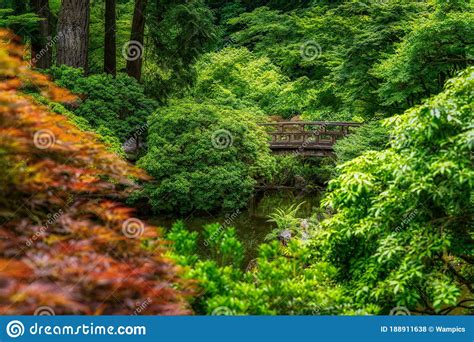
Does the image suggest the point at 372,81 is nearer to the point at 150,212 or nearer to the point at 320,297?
the point at 150,212

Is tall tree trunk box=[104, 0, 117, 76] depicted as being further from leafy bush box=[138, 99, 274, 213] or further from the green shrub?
the green shrub

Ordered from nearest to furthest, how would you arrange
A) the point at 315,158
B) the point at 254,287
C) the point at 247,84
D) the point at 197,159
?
1. the point at 254,287
2. the point at 197,159
3. the point at 315,158
4. the point at 247,84

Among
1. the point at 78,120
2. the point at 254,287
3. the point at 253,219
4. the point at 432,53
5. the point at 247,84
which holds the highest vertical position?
the point at 247,84

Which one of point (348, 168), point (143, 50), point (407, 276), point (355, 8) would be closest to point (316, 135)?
point (355, 8)

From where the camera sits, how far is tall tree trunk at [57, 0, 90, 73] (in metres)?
10.9

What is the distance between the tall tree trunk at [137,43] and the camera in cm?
1388

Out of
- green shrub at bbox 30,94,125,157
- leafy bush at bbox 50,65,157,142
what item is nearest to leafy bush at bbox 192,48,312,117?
leafy bush at bbox 50,65,157,142

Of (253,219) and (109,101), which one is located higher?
(109,101)

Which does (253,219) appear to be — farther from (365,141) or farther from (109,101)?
(109,101)

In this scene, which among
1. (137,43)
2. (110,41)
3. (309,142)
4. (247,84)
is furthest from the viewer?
(247,84)

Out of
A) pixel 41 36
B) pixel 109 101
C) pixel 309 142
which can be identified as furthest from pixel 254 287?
pixel 309 142

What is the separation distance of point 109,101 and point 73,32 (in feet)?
5.52

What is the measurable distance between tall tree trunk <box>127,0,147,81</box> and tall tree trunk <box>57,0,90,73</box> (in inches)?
102

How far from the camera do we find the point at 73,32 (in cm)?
1102
